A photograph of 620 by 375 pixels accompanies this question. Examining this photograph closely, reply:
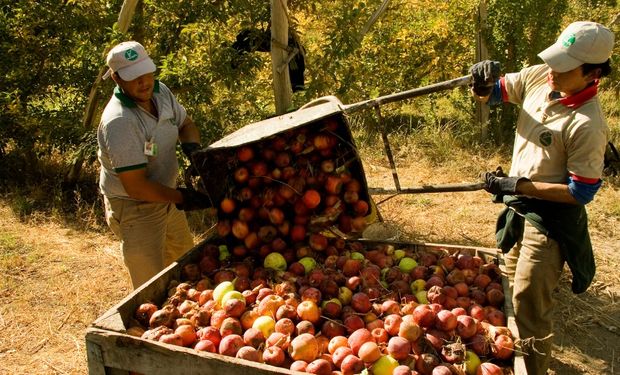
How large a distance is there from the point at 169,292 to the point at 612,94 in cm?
936

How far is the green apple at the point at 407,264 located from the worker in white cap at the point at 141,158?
1194 mm

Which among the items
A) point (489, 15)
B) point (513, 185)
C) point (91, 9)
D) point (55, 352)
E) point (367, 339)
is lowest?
point (55, 352)

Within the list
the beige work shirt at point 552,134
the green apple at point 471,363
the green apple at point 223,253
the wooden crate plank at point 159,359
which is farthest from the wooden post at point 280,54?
the green apple at point 471,363

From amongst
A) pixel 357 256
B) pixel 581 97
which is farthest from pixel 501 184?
pixel 357 256

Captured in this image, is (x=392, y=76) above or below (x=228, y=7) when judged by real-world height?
below

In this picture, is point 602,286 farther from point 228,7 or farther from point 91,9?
point 91,9

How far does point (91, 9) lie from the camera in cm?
607

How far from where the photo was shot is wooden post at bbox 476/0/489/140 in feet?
23.1

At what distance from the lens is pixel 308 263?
2.82 metres

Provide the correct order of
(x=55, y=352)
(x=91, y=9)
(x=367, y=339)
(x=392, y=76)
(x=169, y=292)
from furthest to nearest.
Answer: (x=392, y=76)
(x=91, y=9)
(x=55, y=352)
(x=169, y=292)
(x=367, y=339)

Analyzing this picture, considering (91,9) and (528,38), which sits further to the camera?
(528,38)

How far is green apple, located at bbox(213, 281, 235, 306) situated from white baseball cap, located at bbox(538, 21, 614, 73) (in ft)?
6.59

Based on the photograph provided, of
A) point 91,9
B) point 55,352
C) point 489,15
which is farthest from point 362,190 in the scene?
point 489,15

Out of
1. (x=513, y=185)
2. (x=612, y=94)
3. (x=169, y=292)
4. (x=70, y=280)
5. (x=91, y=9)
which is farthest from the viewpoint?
(x=612, y=94)
